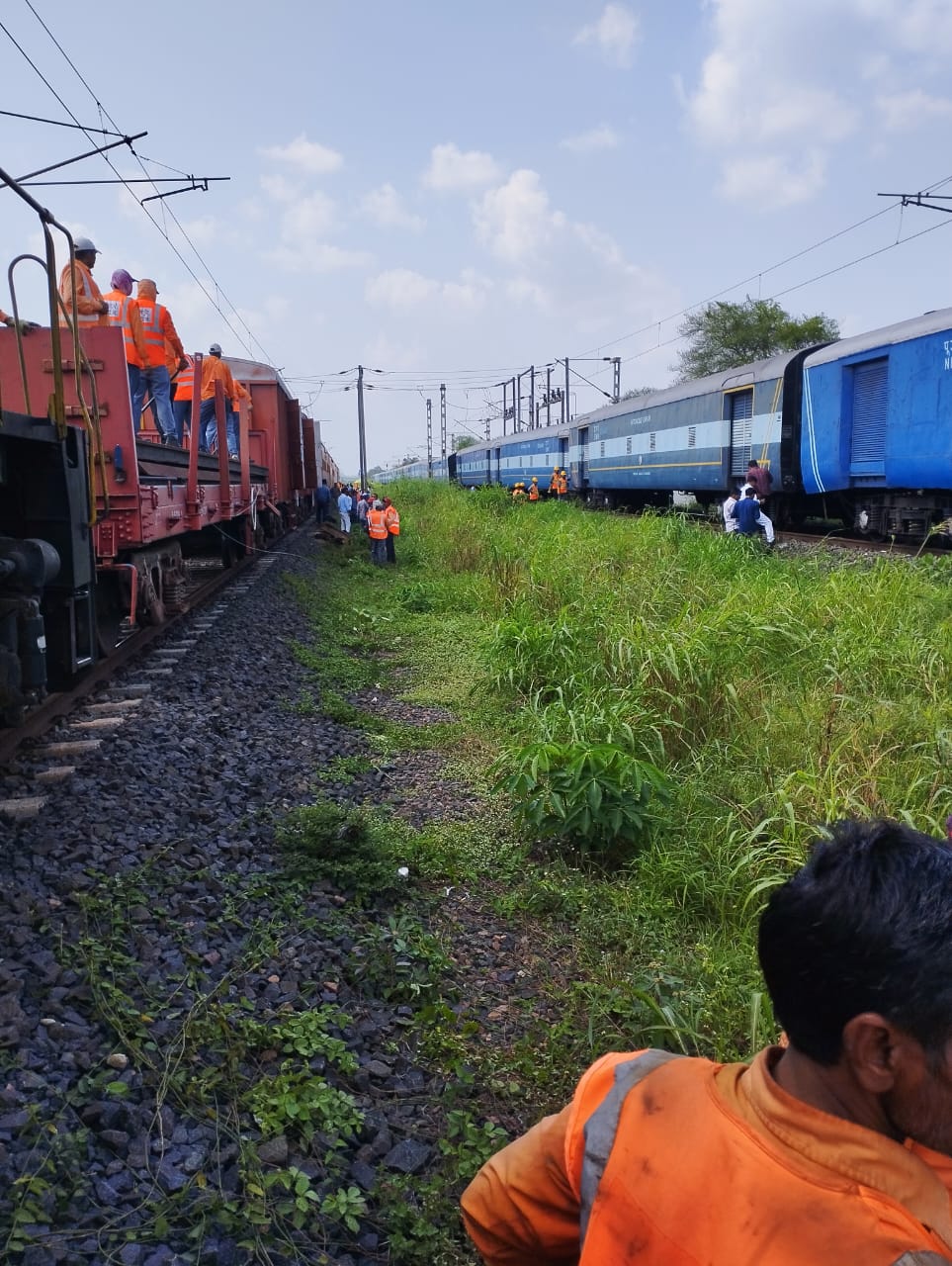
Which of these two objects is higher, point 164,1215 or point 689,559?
point 689,559

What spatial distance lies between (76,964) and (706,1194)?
2427 mm

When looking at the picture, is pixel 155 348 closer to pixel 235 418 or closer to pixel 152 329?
pixel 152 329

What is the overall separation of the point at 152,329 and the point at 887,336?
9999mm

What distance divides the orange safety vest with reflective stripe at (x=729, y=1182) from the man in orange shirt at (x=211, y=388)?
380 inches

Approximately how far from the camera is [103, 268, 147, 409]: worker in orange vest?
7672mm

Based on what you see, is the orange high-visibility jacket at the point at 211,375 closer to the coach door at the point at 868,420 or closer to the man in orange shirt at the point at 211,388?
the man in orange shirt at the point at 211,388

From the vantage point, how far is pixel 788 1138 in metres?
1.16

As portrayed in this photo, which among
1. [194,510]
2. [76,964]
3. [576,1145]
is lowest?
[76,964]

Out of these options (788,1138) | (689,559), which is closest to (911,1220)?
A: (788,1138)

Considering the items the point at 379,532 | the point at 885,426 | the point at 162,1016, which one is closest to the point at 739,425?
the point at 885,426

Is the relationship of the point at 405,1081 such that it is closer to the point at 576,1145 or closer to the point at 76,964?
the point at 76,964

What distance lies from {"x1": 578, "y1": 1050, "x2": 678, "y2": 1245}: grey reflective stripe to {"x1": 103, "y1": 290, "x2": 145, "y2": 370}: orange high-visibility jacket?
7.22 m

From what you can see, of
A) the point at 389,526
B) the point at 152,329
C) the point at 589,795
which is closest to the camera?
the point at 589,795

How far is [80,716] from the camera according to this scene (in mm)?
5781
